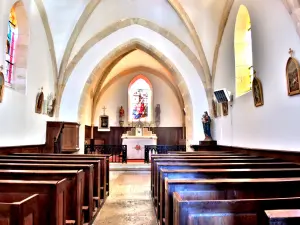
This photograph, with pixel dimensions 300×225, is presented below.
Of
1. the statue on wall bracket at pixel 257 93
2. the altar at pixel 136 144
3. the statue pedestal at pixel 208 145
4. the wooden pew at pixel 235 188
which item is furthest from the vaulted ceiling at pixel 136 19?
the wooden pew at pixel 235 188

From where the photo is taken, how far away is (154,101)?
14984mm

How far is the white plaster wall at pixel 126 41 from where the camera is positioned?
31.1 ft

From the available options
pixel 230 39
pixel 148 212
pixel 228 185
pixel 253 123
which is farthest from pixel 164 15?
pixel 228 185

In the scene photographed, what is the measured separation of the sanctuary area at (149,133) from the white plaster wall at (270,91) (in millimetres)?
28

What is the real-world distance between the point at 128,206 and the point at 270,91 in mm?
3386

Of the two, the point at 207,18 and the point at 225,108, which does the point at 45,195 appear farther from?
the point at 207,18

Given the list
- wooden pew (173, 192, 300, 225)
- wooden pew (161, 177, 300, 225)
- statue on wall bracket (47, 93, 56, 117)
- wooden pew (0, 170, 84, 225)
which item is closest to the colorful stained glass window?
statue on wall bracket (47, 93, 56, 117)

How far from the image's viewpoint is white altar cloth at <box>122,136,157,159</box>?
11.8 metres

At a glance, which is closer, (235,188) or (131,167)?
(235,188)

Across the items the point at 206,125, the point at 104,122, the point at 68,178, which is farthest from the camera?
the point at 104,122

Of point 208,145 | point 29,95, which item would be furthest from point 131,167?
point 29,95

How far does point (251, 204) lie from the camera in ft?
4.91

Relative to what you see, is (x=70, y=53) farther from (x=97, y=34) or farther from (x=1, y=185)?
(x=1, y=185)

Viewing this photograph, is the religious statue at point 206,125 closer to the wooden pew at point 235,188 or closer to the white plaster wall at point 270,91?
the white plaster wall at point 270,91
